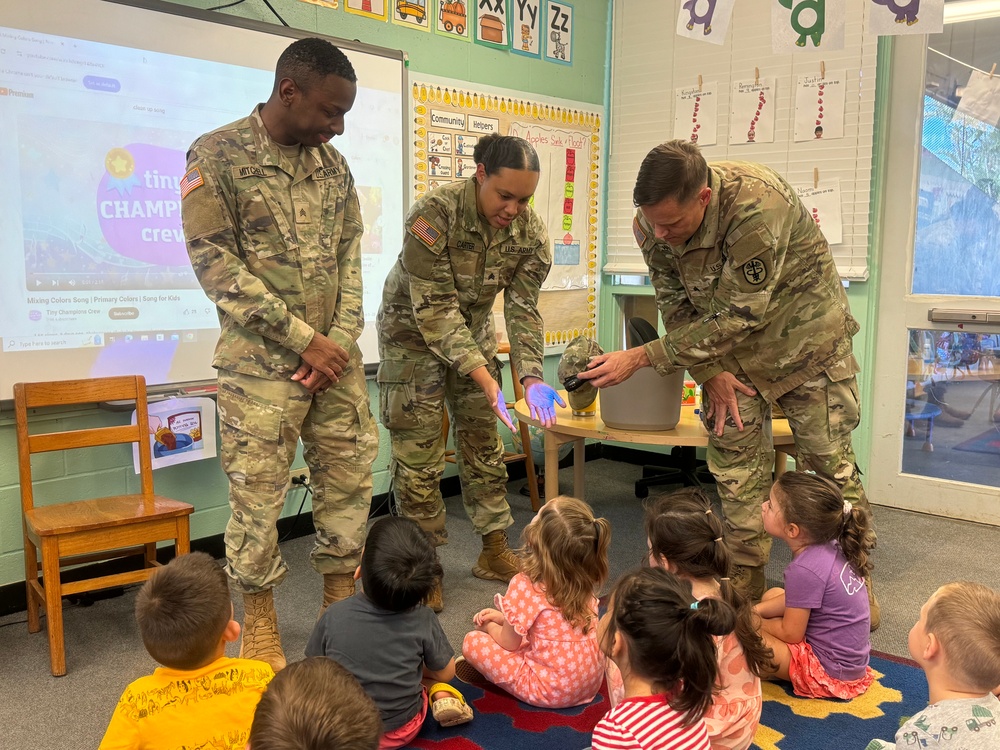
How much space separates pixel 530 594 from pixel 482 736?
1.19 ft

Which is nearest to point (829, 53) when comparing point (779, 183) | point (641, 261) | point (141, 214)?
point (641, 261)

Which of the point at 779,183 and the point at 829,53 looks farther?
the point at 829,53

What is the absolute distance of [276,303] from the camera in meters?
2.22

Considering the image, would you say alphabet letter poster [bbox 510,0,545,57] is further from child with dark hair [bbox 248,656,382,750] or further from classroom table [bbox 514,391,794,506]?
child with dark hair [bbox 248,656,382,750]

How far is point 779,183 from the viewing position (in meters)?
2.47

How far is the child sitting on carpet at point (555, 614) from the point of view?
2.07 metres

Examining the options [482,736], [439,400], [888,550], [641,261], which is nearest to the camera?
[482,736]

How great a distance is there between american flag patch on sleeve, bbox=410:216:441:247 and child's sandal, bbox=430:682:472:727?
1318mm

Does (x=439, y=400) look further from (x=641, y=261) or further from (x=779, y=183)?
(x=641, y=261)

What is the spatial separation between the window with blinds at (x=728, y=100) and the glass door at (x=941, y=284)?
0.14 metres

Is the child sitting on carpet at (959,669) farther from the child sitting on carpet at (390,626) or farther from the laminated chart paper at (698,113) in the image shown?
the laminated chart paper at (698,113)

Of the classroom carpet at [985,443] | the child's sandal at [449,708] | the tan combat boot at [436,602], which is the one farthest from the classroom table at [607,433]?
the classroom carpet at [985,443]

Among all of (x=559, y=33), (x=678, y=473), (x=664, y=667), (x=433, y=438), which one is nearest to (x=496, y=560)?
(x=433, y=438)

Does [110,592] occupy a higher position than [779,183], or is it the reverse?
[779,183]
